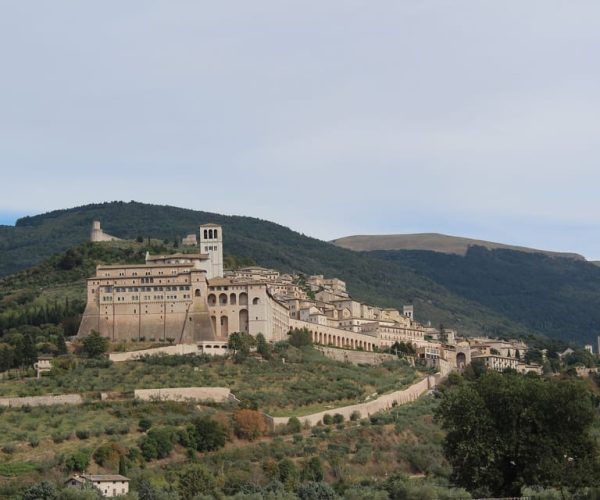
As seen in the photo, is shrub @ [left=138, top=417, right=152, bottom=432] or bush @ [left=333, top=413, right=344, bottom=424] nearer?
shrub @ [left=138, top=417, right=152, bottom=432]

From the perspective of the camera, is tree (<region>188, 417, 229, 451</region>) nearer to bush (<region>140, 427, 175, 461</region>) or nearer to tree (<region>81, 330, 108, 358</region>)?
bush (<region>140, 427, 175, 461</region>)

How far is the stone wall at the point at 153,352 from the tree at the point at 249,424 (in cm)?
1380

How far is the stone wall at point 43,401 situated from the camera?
8275 centimetres

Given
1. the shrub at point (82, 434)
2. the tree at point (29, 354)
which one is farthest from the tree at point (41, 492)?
the tree at point (29, 354)

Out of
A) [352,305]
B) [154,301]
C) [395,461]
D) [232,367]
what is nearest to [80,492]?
[395,461]

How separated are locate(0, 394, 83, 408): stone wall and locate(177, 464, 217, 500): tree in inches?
570

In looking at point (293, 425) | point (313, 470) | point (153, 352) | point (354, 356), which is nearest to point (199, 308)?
point (153, 352)

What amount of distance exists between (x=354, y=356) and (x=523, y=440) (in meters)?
50.7

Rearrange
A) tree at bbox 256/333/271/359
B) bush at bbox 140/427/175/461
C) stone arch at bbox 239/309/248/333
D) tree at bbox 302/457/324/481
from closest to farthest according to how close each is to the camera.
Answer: tree at bbox 302/457/324/481 < bush at bbox 140/427/175/461 < tree at bbox 256/333/271/359 < stone arch at bbox 239/309/248/333

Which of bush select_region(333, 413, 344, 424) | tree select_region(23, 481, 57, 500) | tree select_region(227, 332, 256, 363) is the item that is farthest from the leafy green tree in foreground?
tree select_region(227, 332, 256, 363)

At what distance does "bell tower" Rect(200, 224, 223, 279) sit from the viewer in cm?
10938

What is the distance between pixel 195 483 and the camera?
68312 mm

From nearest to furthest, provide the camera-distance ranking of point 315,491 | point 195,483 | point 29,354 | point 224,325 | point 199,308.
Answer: point 315,491, point 195,483, point 29,354, point 199,308, point 224,325

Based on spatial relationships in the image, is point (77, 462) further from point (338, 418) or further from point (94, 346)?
point (94, 346)
